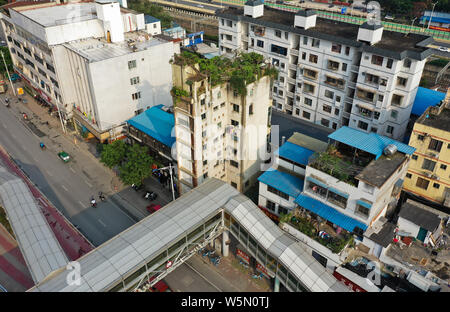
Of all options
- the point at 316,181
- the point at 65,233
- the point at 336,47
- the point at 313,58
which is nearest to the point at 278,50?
the point at 313,58

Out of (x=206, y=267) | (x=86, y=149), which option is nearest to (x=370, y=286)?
(x=206, y=267)

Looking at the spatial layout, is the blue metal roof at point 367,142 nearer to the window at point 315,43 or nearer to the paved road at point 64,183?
the window at point 315,43

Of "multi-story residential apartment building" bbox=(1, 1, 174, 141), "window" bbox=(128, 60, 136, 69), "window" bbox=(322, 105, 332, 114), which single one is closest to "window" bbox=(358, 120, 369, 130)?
"window" bbox=(322, 105, 332, 114)

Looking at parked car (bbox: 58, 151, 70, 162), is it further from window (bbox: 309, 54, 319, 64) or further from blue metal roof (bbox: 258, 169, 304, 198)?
window (bbox: 309, 54, 319, 64)

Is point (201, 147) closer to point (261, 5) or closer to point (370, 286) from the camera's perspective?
point (370, 286)

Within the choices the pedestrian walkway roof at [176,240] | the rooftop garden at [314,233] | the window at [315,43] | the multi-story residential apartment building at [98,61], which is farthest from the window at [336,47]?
the pedestrian walkway roof at [176,240]

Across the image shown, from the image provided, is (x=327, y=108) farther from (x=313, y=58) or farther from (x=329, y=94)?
(x=313, y=58)
